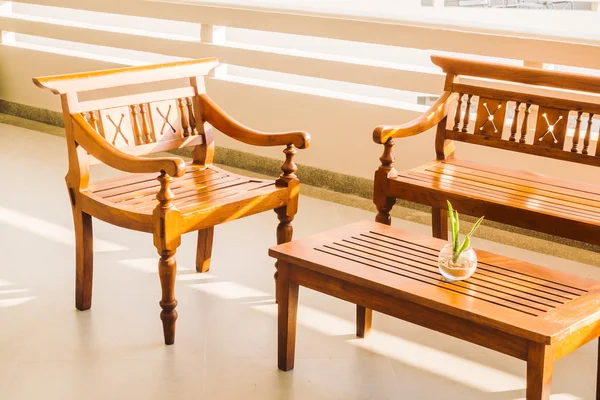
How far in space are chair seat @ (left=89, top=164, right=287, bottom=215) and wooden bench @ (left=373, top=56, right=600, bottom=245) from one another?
1.60ft

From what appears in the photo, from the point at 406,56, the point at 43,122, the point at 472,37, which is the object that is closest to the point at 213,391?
the point at 472,37

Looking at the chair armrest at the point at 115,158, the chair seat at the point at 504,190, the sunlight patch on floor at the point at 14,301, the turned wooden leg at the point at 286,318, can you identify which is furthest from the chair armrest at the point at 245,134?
the sunlight patch on floor at the point at 14,301

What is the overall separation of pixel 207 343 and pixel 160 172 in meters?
0.58

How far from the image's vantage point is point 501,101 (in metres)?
3.43

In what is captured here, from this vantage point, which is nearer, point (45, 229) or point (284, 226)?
point (284, 226)

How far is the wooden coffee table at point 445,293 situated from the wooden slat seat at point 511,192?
0.34 metres

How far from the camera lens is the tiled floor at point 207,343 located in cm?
268

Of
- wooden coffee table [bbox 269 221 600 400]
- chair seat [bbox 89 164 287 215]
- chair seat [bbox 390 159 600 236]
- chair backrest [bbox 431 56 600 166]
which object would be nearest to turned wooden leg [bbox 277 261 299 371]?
wooden coffee table [bbox 269 221 600 400]

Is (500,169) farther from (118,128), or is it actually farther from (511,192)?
(118,128)

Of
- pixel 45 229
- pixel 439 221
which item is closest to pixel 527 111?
pixel 439 221

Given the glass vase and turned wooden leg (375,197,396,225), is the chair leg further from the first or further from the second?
the glass vase

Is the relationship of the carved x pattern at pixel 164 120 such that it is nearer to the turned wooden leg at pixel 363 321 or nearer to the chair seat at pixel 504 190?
the chair seat at pixel 504 190

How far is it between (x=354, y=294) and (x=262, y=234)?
4.96 feet

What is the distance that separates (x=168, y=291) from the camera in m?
2.85
